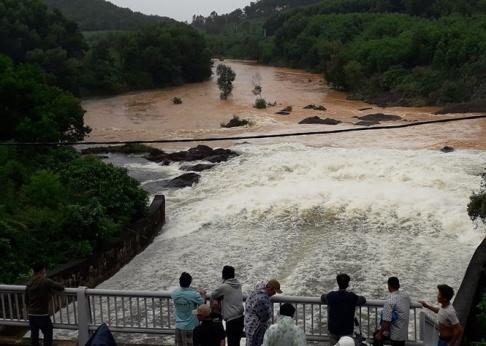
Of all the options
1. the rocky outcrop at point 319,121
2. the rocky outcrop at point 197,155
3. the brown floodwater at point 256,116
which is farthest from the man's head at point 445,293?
the rocky outcrop at point 319,121

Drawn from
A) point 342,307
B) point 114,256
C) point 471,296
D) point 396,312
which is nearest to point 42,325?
point 342,307

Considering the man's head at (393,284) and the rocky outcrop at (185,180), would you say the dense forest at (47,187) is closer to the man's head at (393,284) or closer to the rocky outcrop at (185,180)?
the rocky outcrop at (185,180)

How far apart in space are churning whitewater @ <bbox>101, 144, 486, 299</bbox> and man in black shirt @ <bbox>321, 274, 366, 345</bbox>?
762 cm

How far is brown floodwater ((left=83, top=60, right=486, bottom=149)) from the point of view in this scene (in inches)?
1277

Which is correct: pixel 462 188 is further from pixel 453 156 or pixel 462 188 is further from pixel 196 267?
pixel 196 267

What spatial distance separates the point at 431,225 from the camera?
64.4 ft

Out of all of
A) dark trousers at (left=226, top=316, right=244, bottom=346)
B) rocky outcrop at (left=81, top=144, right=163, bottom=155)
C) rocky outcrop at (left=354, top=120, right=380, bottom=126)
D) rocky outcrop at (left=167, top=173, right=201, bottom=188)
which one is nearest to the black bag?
dark trousers at (left=226, top=316, right=244, bottom=346)

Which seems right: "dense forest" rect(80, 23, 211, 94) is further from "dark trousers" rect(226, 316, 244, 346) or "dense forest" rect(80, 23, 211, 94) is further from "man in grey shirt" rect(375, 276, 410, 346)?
"man in grey shirt" rect(375, 276, 410, 346)

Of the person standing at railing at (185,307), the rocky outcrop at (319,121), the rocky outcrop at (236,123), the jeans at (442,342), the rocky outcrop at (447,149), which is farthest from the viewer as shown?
the rocky outcrop at (236,123)

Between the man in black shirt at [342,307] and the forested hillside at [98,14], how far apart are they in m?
146

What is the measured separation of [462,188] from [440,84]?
3154cm

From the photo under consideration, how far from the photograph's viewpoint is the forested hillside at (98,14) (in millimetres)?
151375

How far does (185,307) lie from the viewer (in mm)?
7867

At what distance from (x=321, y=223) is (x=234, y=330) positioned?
1277 centimetres
